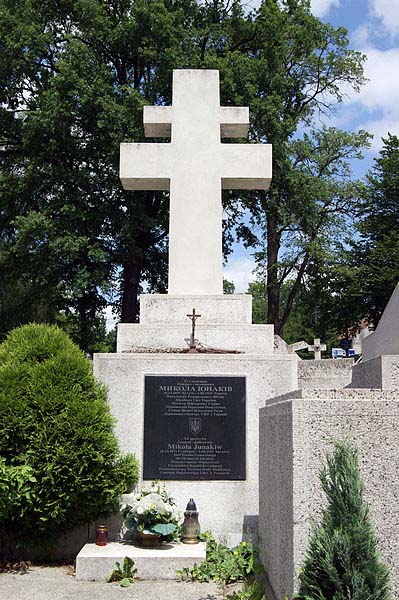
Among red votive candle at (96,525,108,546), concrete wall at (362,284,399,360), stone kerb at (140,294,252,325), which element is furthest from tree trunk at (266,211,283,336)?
concrete wall at (362,284,399,360)

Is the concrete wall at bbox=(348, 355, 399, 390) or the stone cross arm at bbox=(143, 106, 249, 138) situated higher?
the stone cross arm at bbox=(143, 106, 249, 138)

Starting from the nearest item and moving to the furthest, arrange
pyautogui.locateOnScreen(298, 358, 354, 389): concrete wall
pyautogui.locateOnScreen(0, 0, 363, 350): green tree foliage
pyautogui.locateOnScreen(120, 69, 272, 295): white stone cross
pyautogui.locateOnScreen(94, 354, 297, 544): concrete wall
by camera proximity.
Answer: pyautogui.locateOnScreen(94, 354, 297, 544): concrete wall → pyautogui.locateOnScreen(120, 69, 272, 295): white stone cross → pyautogui.locateOnScreen(298, 358, 354, 389): concrete wall → pyautogui.locateOnScreen(0, 0, 363, 350): green tree foliage

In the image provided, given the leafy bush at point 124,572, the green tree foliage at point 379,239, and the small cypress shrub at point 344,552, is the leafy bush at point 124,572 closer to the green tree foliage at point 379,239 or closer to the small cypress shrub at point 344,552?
the small cypress shrub at point 344,552

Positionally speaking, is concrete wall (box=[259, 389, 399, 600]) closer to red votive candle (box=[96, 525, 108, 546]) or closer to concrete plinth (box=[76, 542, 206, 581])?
concrete plinth (box=[76, 542, 206, 581])

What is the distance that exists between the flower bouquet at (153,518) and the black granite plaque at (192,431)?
51 cm

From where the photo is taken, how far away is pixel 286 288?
96.0 ft

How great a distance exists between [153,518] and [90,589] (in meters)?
0.96

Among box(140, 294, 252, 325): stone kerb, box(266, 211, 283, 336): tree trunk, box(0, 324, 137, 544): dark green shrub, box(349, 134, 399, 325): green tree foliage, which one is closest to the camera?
box(0, 324, 137, 544): dark green shrub

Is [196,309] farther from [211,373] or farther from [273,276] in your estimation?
[273,276]

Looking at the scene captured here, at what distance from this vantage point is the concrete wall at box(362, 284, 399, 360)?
17.1 ft

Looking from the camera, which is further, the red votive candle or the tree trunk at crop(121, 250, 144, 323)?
the tree trunk at crop(121, 250, 144, 323)

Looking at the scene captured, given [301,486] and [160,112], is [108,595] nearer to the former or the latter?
[301,486]

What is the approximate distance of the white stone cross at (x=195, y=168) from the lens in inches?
332

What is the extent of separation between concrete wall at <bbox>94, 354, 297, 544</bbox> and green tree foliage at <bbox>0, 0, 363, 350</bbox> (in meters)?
12.6
